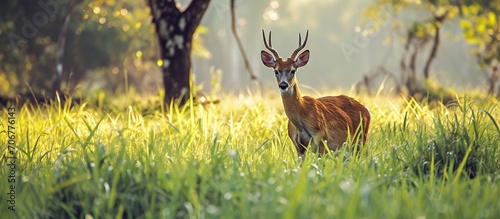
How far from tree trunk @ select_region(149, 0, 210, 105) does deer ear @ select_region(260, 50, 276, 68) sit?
130 inches

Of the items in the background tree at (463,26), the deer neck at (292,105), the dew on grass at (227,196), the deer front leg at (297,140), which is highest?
the dew on grass at (227,196)

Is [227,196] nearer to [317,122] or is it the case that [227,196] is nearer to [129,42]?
[317,122]

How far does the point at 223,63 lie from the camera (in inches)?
2734

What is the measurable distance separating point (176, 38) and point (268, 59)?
3.64m

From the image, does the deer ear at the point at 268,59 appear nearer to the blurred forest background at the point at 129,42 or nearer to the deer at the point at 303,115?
the deer at the point at 303,115

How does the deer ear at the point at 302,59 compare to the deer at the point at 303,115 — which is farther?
the deer ear at the point at 302,59

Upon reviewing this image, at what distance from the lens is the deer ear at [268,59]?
805 centimetres

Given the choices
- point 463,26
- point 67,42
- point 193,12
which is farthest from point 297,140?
point 67,42

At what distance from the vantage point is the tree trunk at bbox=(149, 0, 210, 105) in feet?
38.3

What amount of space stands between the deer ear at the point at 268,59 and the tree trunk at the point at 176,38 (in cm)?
331

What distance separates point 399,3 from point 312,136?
44.2 ft

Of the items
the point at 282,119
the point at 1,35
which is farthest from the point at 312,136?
the point at 1,35

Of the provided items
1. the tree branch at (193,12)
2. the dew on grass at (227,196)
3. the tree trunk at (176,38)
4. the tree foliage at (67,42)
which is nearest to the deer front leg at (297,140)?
the dew on grass at (227,196)

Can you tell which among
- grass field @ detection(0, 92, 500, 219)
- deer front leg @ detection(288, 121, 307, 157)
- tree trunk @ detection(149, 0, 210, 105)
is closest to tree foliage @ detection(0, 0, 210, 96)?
tree trunk @ detection(149, 0, 210, 105)
